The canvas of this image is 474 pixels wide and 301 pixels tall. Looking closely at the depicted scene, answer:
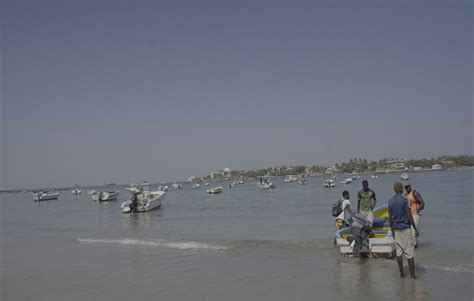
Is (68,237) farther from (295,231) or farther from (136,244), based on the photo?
(295,231)

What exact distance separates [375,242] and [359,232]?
1.64 ft

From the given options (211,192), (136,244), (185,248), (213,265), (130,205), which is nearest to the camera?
(213,265)

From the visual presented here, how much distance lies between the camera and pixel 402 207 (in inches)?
369

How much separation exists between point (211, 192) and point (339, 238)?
240 feet

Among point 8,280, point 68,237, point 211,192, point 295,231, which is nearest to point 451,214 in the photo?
point 295,231

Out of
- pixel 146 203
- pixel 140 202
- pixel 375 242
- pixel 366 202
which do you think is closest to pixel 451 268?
pixel 375 242

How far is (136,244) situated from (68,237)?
5.86 m

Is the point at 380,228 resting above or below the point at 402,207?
below

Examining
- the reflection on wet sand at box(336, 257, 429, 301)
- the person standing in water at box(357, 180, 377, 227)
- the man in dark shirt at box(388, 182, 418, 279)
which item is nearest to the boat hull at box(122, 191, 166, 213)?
the person standing in water at box(357, 180, 377, 227)

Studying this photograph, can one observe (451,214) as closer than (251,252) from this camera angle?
No

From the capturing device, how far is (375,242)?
11.9 m

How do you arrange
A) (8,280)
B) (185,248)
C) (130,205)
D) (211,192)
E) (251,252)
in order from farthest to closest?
(211,192)
(130,205)
(185,248)
(251,252)
(8,280)

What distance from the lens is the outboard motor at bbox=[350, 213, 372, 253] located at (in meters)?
12.0

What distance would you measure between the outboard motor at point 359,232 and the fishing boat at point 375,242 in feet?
0.19
